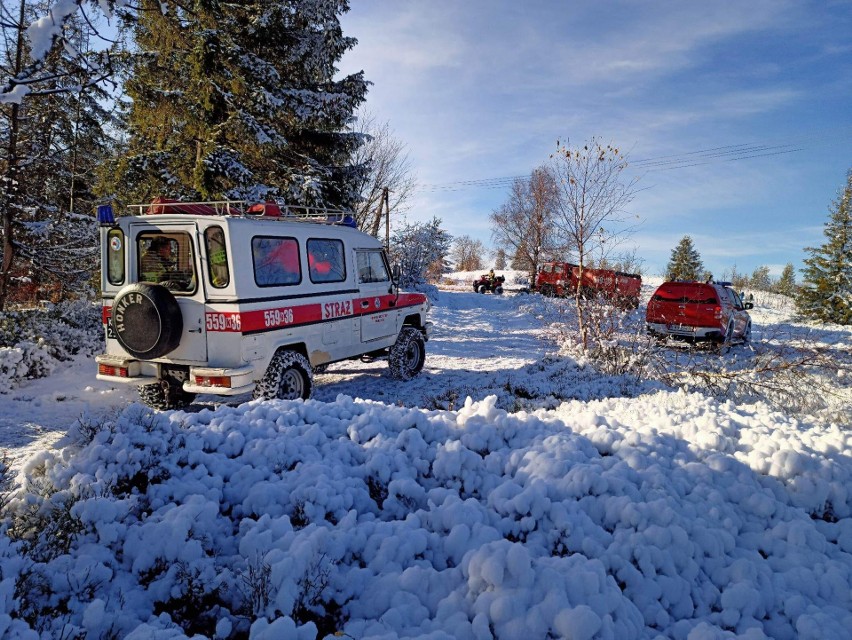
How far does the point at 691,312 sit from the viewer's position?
1232 centimetres

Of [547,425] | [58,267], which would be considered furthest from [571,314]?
[58,267]

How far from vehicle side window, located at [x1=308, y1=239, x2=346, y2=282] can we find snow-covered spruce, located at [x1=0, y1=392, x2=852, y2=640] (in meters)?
3.01

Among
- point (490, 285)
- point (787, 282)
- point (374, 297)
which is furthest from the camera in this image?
point (787, 282)

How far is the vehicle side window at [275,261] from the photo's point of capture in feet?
19.7

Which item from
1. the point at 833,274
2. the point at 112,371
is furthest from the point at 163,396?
the point at 833,274

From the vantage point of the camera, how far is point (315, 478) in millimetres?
3303

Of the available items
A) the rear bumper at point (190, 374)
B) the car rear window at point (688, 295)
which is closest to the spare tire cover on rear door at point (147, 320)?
the rear bumper at point (190, 374)

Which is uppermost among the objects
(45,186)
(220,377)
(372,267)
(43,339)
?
(45,186)

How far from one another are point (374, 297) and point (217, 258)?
2925 millimetres

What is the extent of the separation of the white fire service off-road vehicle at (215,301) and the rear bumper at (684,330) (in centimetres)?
902

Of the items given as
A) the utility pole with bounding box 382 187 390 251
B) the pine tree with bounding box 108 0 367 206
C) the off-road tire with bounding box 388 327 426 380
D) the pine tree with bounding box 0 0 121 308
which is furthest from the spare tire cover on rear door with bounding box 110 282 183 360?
the utility pole with bounding box 382 187 390 251

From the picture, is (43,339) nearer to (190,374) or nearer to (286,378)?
(190,374)

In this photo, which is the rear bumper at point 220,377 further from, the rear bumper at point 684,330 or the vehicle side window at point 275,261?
the rear bumper at point 684,330

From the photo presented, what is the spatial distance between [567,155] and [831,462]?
7181 millimetres
